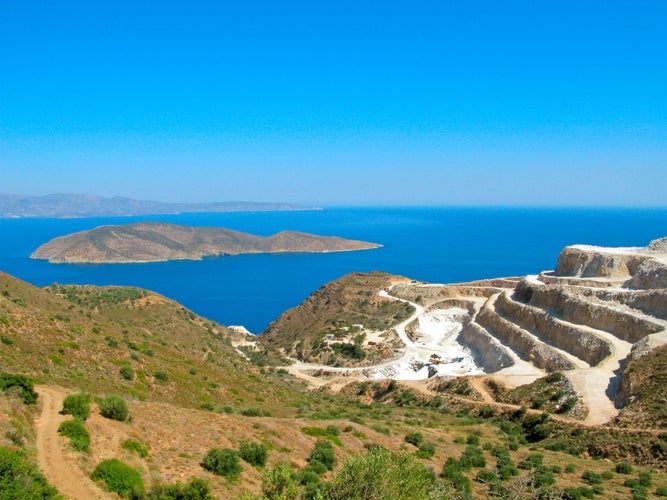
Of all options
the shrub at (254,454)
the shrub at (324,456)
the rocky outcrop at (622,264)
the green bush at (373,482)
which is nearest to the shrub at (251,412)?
the shrub at (324,456)

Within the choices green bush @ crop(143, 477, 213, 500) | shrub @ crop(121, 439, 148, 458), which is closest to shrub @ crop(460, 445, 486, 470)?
green bush @ crop(143, 477, 213, 500)

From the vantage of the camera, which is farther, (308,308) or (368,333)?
(308,308)

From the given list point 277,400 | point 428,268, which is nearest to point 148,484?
point 277,400

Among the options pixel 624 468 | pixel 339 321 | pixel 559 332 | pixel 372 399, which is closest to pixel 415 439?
pixel 624 468

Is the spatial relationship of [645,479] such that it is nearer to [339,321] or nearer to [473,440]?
[473,440]

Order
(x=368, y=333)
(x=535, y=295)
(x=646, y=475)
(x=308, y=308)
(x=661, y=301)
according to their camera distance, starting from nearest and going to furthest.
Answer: (x=646, y=475) → (x=661, y=301) → (x=535, y=295) → (x=368, y=333) → (x=308, y=308)

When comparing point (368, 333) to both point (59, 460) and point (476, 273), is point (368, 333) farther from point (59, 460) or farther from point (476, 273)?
point (476, 273)
